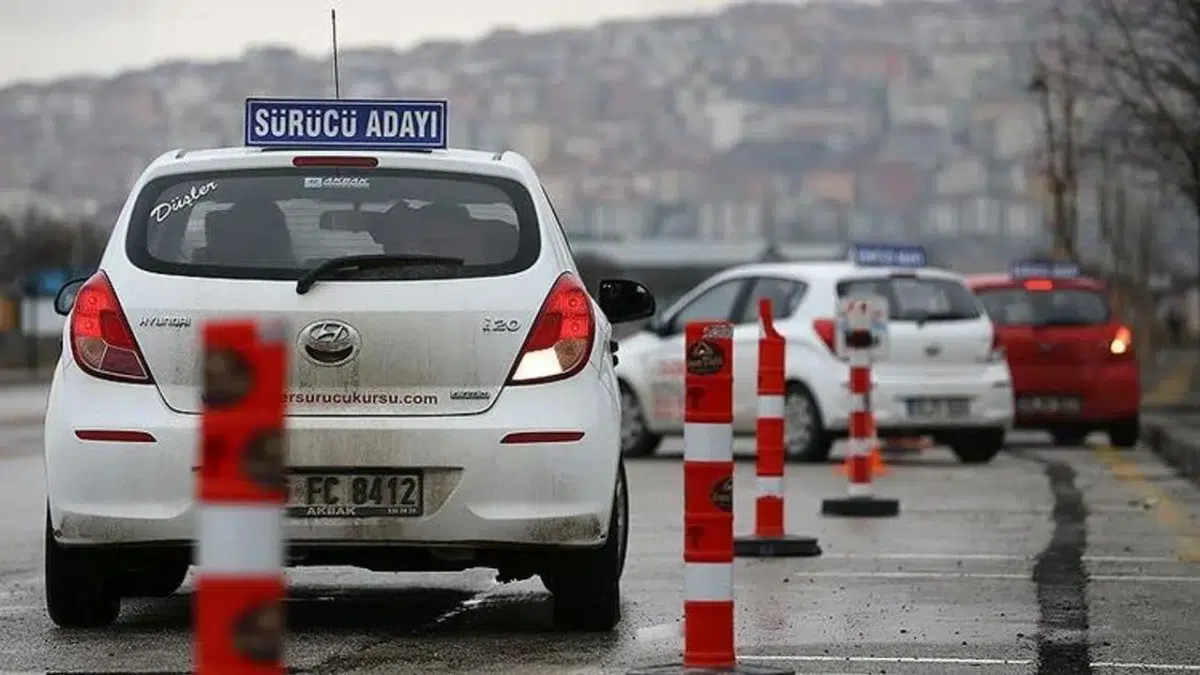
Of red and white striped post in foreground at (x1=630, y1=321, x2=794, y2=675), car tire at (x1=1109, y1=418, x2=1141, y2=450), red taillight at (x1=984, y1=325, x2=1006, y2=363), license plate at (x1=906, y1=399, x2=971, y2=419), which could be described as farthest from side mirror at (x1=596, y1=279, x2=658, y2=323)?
car tire at (x1=1109, y1=418, x2=1141, y2=450)

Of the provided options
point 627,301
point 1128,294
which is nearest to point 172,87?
point 1128,294

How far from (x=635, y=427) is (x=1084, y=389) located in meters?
4.38

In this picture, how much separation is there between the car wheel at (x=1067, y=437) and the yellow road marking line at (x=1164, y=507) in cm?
194

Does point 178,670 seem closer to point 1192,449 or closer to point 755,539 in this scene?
point 755,539

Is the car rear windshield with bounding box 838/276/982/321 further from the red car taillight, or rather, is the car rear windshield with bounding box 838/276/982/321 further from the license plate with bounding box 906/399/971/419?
the red car taillight

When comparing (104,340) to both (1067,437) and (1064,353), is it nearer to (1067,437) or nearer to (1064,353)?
(1064,353)

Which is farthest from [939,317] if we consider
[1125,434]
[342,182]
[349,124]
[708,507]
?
[708,507]

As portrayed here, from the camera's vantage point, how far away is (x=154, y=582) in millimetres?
10336

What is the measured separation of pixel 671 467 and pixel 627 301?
10391 millimetres

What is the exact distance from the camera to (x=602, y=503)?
9.12 meters

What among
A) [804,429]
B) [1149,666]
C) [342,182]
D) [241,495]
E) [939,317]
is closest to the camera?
[241,495]

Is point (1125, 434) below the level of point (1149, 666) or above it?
below

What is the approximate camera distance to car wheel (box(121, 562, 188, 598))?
1015cm

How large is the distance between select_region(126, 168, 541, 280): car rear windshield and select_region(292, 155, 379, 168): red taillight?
25 millimetres
